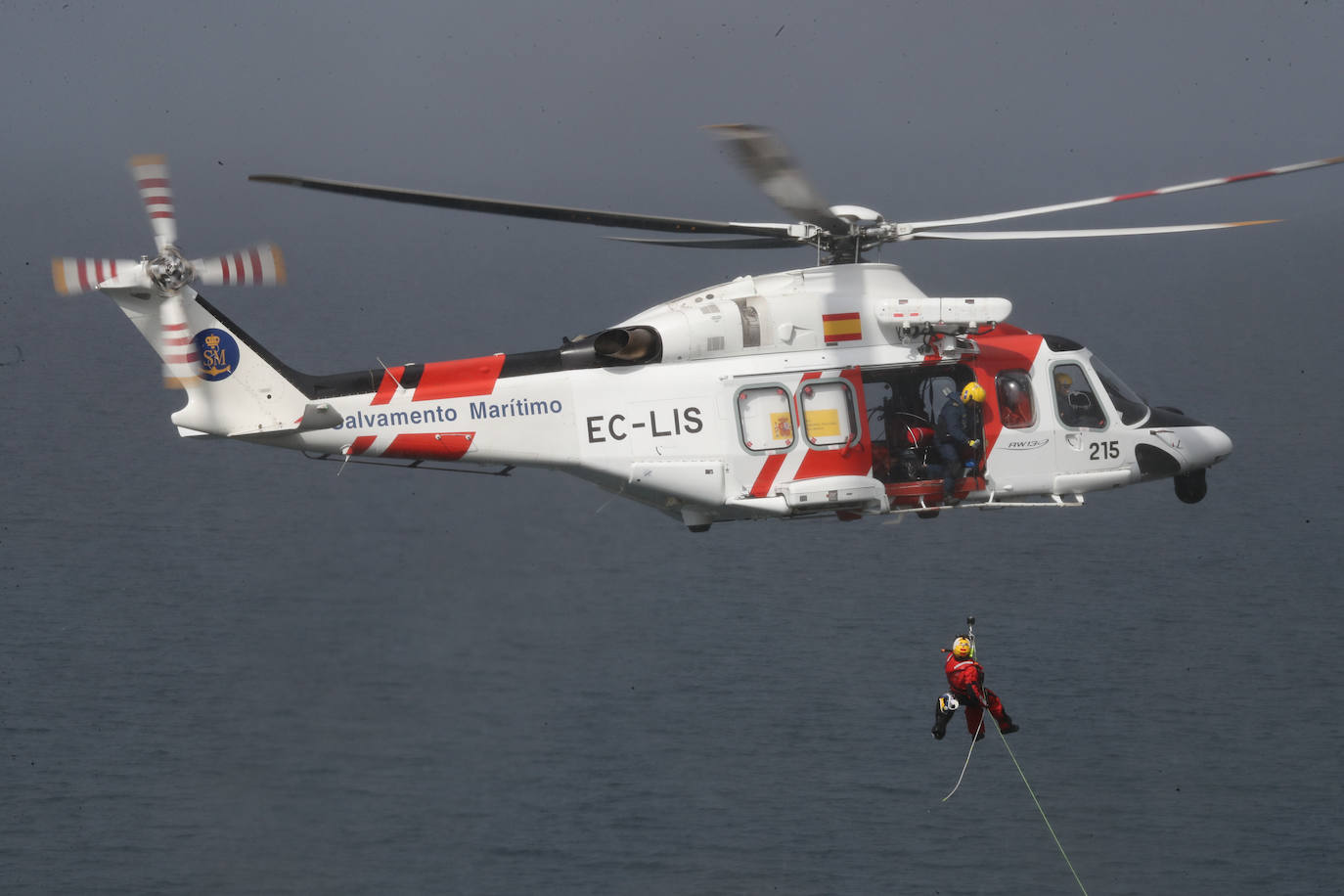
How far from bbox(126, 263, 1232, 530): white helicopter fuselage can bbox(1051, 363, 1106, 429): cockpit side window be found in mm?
1499

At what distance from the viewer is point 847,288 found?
20.1 m

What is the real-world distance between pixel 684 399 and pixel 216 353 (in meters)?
5.66

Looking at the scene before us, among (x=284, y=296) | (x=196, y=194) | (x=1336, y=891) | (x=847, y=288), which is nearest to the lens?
(x=847, y=288)

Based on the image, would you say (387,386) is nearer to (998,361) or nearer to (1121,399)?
(998,361)

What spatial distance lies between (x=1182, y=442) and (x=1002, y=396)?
2923 mm

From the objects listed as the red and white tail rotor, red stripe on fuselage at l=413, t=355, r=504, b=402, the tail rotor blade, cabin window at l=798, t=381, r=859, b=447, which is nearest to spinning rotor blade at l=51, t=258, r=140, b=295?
the red and white tail rotor

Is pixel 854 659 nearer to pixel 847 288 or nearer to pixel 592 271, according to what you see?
pixel 847 288

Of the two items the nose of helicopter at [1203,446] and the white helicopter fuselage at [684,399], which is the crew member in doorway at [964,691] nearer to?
the white helicopter fuselage at [684,399]

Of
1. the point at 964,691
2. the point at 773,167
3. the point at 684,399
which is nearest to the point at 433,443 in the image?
the point at 684,399

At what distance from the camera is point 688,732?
178 feet

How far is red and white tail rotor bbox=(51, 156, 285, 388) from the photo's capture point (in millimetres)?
17672

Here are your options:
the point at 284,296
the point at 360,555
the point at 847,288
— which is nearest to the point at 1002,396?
the point at 847,288

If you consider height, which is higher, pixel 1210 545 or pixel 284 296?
pixel 284 296

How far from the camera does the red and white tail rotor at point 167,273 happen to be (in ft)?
58.0
